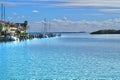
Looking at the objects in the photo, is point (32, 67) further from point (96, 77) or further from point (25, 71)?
point (96, 77)

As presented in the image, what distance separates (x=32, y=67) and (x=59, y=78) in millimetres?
9816

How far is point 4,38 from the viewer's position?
119 meters

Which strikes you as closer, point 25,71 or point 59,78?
point 59,78

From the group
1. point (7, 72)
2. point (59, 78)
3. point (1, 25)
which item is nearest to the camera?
point (59, 78)

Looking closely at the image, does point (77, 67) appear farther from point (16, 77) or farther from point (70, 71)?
point (16, 77)

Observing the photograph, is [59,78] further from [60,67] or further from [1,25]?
[1,25]

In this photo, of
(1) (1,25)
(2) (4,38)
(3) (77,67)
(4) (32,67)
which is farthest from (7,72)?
(1) (1,25)

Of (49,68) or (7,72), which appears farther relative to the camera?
(49,68)

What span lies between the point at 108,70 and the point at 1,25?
100790 millimetres

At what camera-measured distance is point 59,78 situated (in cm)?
3734

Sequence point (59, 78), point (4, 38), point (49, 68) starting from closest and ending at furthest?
point (59, 78) → point (49, 68) → point (4, 38)

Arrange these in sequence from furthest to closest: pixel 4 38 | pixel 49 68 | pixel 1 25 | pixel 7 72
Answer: pixel 1 25 → pixel 4 38 → pixel 49 68 → pixel 7 72

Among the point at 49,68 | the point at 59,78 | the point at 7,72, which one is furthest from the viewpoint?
the point at 49,68

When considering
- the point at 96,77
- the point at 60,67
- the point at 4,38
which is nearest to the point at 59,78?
the point at 96,77
